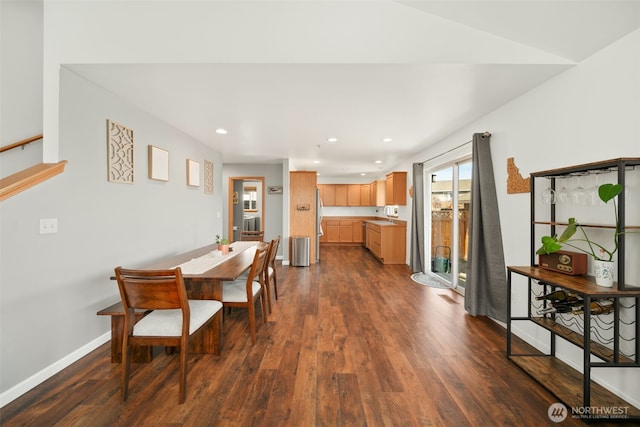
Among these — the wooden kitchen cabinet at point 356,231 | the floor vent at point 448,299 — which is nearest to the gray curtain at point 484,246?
the floor vent at point 448,299

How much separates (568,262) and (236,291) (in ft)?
9.09

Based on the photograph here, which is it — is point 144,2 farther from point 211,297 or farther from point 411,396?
point 411,396

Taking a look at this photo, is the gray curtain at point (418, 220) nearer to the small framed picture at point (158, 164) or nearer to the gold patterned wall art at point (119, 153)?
the small framed picture at point (158, 164)

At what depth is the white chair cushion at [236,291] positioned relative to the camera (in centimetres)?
259

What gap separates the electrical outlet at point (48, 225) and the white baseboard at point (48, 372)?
39.8 inches

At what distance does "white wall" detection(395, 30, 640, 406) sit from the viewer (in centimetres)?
174

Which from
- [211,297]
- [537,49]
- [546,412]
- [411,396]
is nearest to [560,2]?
[537,49]

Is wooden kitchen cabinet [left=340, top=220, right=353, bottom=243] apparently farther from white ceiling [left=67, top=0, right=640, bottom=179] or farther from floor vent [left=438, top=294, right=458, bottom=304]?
white ceiling [left=67, top=0, right=640, bottom=179]

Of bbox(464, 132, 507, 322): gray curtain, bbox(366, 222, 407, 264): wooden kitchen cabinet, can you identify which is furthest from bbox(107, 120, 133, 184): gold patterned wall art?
bbox(366, 222, 407, 264): wooden kitchen cabinet

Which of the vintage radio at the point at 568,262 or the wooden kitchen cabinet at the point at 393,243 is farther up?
the vintage radio at the point at 568,262

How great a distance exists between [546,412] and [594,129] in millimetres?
1957

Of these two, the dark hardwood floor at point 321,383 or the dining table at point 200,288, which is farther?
the dining table at point 200,288

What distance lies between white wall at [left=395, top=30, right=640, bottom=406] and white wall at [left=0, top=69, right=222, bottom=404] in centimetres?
399

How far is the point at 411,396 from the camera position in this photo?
181cm
